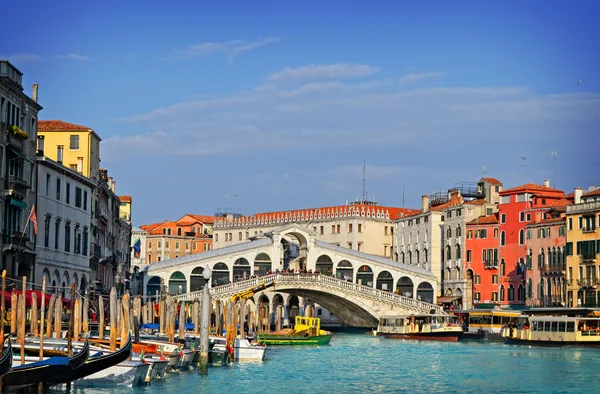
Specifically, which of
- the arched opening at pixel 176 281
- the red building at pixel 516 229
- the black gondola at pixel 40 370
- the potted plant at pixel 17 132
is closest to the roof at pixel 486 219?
the red building at pixel 516 229

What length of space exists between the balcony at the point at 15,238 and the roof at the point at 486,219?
3831 centimetres

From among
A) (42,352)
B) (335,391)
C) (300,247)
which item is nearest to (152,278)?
(300,247)

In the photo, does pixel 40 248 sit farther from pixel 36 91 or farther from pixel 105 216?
pixel 105 216

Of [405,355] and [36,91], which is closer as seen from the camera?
[36,91]

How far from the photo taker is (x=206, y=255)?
66688 millimetres

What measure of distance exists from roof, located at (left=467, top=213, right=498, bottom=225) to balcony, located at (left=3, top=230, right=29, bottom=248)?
126ft

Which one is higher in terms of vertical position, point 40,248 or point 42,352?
point 40,248

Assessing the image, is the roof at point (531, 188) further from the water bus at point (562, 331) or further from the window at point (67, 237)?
the window at point (67, 237)

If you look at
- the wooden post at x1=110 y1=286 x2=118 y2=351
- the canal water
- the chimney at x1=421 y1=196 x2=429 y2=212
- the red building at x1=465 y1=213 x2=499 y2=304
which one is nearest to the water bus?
the canal water

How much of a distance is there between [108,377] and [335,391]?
7046 mm

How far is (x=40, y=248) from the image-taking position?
133 feet

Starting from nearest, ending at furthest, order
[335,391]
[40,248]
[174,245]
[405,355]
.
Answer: [335,391], [40,248], [405,355], [174,245]

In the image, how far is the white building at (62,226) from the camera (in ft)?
134

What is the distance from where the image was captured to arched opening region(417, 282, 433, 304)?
229 feet
